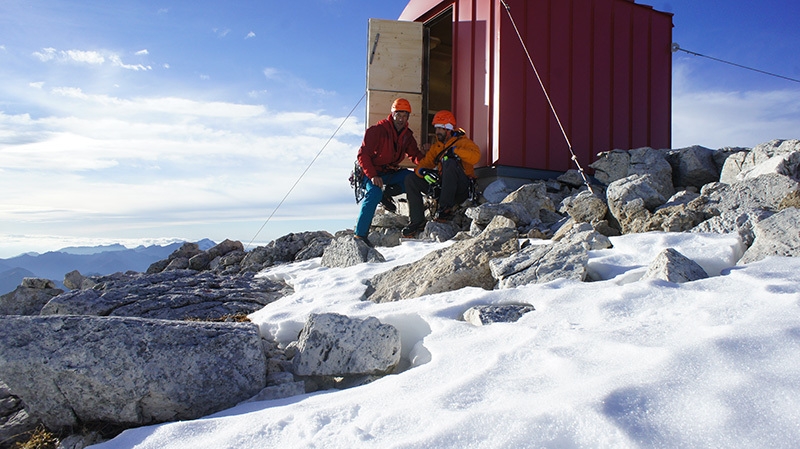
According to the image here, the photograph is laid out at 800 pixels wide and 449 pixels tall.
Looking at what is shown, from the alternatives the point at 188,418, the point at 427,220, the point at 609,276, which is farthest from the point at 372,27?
the point at 188,418

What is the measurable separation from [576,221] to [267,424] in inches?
168

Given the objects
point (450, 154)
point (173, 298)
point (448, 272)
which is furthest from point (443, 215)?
point (173, 298)

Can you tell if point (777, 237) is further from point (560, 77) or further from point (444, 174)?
point (560, 77)

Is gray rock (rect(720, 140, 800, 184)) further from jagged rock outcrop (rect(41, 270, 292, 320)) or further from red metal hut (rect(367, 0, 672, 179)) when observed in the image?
jagged rock outcrop (rect(41, 270, 292, 320))

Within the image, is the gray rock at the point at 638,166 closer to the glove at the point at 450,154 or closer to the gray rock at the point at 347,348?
the glove at the point at 450,154

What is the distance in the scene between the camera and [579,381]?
224 cm

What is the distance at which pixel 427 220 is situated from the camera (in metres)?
8.04

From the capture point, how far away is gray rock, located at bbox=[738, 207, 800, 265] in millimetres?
3700

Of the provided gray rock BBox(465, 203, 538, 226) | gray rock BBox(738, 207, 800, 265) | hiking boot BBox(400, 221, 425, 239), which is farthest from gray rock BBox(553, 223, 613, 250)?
hiking boot BBox(400, 221, 425, 239)

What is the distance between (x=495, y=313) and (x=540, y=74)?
650 centimetres

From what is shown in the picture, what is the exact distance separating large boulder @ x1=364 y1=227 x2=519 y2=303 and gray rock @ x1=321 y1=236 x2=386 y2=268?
1.11 metres

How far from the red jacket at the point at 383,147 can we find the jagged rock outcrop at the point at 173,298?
2253 millimetres

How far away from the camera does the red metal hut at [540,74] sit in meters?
8.67

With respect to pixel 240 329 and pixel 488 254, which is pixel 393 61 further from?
pixel 240 329
